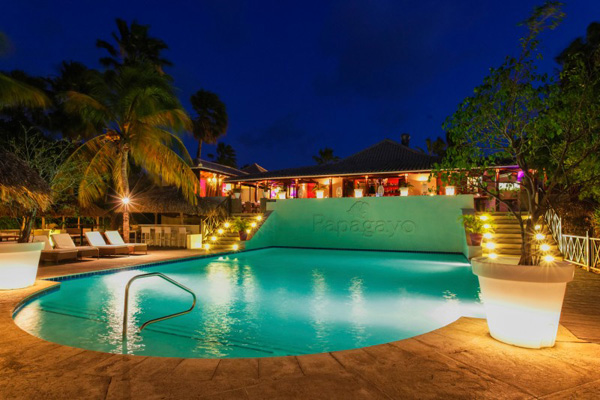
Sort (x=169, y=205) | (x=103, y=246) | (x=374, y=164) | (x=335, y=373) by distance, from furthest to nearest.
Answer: (x=374, y=164)
(x=169, y=205)
(x=103, y=246)
(x=335, y=373)

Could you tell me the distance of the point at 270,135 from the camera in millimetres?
139000

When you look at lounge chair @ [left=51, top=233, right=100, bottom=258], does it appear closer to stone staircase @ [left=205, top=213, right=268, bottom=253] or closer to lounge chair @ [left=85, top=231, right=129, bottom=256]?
lounge chair @ [left=85, top=231, right=129, bottom=256]

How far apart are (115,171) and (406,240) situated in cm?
1282

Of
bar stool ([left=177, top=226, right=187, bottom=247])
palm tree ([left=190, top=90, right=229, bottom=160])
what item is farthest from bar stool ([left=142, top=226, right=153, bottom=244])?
palm tree ([left=190, top=90, right=229, bottom=160])

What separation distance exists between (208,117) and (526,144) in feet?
104

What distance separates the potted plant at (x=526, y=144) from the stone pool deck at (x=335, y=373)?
0.32 meters

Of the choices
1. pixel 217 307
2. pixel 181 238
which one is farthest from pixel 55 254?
pixel 217 307

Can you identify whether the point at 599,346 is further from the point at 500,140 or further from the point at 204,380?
the point at 204,380

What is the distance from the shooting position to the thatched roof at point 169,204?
17.4 meters

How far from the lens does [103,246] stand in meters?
12.2

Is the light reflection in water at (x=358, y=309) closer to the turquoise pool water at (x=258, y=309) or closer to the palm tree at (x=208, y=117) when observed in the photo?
the turquoise pool water at (x=258, y=309)

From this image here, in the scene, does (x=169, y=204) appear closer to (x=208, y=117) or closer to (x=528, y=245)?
(x=528, y=245)

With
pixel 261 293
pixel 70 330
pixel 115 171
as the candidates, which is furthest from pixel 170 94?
pixel 70 330

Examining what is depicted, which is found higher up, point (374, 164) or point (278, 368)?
point (374, 164)
